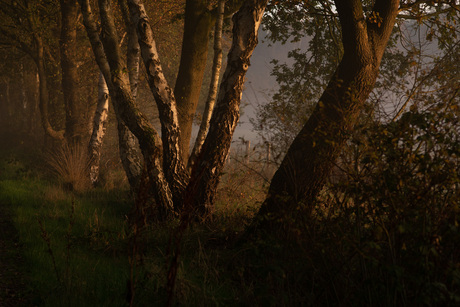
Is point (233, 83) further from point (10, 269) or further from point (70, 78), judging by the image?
point (70, 78)

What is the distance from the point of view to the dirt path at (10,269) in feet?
13.3

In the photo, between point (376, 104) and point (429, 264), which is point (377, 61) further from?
point (429, 264)

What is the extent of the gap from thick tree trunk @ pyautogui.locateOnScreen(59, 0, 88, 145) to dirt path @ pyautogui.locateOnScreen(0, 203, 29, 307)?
705 centimetres

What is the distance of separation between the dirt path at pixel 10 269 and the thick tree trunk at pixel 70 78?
278 inches

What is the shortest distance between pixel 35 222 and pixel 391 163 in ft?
19.5

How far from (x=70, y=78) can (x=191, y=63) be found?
7062 millimetres

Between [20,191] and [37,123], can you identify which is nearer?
[20,191]

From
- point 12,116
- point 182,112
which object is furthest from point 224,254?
point 12,116

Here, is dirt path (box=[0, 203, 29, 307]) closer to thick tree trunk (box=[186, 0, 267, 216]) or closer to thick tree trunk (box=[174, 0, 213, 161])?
thick tree trunk (box=[186, 0, 267, 216])

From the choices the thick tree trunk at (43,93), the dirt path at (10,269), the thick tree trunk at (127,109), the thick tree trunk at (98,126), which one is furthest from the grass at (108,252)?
the thick tree trunk at (43,93)

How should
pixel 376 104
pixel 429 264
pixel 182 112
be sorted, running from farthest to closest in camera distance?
pixel 182 112 → pixel 376 104 → pixel 429 264

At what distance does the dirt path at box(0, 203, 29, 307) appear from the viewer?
404 cm

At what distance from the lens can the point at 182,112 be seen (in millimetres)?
8945

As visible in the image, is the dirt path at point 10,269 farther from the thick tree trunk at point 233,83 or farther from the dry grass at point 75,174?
the dry grass at point 75,174
